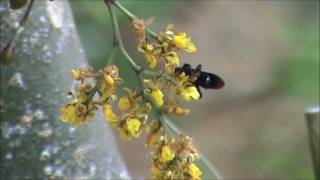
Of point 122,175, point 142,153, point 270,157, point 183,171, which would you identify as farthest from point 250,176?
point 183,171

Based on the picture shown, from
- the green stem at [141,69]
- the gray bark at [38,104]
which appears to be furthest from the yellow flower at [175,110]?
the gray bark at [38,104]

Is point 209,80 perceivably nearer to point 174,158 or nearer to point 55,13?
point 174,158

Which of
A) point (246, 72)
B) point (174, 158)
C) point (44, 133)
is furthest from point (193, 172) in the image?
point (246, 72)

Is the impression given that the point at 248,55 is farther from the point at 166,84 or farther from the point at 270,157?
the point at 166,84

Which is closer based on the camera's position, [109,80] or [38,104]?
[109,80]

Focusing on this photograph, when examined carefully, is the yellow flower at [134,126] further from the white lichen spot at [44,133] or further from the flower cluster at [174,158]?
the white lichen spot at [44,133]
